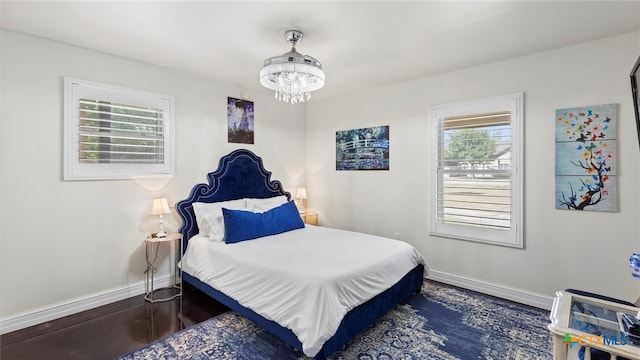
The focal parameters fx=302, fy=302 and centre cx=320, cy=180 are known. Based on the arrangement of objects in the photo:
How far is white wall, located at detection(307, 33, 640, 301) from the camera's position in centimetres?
→ 262

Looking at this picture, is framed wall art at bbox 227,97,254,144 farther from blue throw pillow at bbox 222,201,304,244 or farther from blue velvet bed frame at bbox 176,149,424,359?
blue throw pillow at bbox 222,201,304,244

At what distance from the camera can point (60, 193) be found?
2.80m

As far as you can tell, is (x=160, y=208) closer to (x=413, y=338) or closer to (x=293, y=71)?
(x=293, y=71)

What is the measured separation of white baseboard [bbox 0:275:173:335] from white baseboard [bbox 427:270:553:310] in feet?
10.9

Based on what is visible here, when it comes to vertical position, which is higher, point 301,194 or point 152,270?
point 301,194

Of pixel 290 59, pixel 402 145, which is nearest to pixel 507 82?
pixel 402 145

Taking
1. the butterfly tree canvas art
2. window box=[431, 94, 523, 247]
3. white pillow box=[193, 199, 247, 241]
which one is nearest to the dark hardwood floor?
white pillow box=[193, 199, 247, 241]

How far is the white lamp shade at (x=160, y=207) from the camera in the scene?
3.21 m

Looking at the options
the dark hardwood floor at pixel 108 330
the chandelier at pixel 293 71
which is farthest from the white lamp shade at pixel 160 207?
the chandelier at pixel 293 71

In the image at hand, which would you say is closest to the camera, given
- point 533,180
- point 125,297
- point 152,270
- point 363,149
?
point 533,180

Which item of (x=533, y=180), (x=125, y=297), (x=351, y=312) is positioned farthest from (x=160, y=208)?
(x=533, y=180)

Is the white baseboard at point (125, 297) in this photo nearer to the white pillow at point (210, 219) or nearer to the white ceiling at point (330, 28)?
the white pillow at point (210, 219)

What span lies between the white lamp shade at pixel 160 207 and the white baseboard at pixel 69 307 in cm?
82

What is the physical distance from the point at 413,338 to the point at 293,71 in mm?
2350
